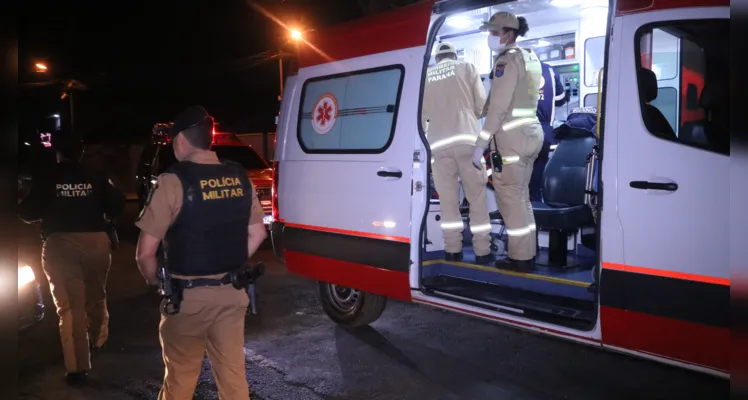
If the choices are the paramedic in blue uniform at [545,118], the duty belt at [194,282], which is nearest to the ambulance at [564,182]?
the paramedic in blue uniform at [545,118]

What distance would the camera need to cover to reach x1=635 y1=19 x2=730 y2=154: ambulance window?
3.03 m

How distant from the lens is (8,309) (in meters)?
2.91

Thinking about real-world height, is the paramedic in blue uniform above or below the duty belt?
above

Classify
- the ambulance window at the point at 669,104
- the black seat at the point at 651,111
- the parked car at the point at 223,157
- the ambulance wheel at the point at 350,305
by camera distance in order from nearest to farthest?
the black seat at the point at 651,111 → the ambulance window at the point at 669,104 → the ambulance wheel at the point at 350,305 → the parked car at the point at 223,157

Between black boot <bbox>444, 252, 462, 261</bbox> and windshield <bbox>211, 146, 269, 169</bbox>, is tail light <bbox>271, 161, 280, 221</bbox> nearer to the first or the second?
black boot <bbox>444, 252, 462, 261</bbox>

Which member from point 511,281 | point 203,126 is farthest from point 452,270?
point 203,126

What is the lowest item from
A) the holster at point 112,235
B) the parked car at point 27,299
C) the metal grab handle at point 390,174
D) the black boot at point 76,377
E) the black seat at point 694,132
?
the black boot at point 76,377

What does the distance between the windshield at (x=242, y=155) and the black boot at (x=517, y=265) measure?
6841 mm

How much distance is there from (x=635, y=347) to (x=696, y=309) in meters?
0.39

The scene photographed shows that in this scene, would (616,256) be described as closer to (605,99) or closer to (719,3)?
(605,99)

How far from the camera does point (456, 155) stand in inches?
189

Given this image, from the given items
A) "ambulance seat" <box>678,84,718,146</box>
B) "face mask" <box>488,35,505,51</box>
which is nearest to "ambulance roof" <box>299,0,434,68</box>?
"face mask" <box>488,35,505,51</box>

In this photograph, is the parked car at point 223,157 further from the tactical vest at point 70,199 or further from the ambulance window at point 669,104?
the ambulance window at point 669,104

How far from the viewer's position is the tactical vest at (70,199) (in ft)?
13.8
